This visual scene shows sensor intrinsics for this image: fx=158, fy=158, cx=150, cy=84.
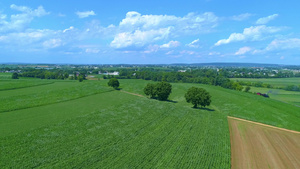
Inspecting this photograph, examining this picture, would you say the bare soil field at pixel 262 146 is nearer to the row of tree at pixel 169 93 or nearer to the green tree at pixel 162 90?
the row of tree at pixel 169 93

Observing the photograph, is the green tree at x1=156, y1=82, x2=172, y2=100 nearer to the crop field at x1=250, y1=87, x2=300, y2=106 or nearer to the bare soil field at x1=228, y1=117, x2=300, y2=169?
the bare soil field at x1=228, y1=117, x2=300, y2=169

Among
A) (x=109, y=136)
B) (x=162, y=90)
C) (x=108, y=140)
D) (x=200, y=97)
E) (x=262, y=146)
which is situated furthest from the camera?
(x=162, y=90)

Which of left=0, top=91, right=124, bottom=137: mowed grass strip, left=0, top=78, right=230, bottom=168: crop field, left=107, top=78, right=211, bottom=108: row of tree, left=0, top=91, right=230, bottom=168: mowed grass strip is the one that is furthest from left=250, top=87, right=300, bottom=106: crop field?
left=0, top=91, right=124, bottom=137: mowed grass strip

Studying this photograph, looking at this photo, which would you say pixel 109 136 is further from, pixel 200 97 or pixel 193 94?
pixel 200 97

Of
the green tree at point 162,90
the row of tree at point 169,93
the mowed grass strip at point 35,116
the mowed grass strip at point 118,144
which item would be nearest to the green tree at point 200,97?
the row of tree at point 169,93

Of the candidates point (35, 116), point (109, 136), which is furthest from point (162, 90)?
point (35, 116)

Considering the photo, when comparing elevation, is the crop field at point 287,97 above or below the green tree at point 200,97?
below
